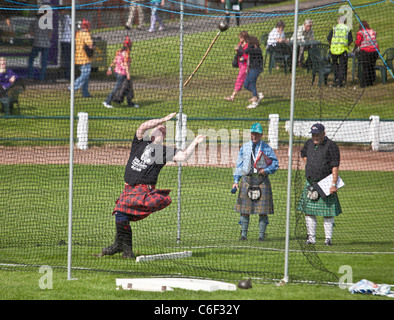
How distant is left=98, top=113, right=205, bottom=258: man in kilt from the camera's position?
26.6ft

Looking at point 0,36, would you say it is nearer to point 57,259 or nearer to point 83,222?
point 83,222

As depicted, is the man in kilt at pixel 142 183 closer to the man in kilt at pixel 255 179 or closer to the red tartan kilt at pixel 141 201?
the red tartan kilt at pixel 141 201

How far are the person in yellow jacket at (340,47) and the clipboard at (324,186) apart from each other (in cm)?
149

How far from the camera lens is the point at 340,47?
1140 centimetres

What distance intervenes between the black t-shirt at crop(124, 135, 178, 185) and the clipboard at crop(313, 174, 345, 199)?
2355 mm

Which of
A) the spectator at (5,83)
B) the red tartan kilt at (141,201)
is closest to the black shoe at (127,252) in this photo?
the red tartan kilt at (141,201)

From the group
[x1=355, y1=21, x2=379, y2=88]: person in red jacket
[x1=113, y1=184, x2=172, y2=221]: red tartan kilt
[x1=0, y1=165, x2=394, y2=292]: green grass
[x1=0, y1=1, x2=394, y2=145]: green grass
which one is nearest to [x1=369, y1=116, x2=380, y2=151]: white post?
[x1=0, y1=1, x2=394, y2=145]: green grass

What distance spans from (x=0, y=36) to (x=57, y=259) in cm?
1572

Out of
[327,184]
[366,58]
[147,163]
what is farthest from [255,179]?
[366,58]

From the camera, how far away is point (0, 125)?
57.5 feet

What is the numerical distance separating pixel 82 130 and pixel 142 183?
9899mm

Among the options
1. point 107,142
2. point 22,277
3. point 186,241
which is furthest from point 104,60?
point 22,277

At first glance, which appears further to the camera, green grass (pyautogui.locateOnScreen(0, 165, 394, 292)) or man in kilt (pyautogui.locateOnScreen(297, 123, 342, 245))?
man in kilt (pyautogui.locateOnScreen(297, 123, 342, 245))

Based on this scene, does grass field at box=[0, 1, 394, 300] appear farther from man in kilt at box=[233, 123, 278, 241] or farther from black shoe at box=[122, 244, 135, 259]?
man in kilt at box=[233, 123, 278, 241]
